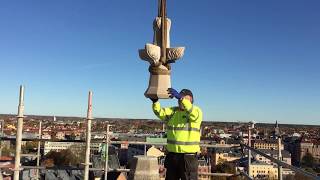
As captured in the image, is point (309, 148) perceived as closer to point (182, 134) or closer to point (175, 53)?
point (175, 53)

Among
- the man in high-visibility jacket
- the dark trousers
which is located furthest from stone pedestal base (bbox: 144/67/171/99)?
the dark trousers

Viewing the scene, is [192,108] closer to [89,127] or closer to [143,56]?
[143,56]

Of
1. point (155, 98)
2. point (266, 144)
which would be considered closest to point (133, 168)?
point (155, 98)

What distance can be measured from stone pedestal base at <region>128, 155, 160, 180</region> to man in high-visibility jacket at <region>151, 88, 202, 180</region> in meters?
1.24

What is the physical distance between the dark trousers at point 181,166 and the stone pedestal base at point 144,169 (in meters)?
1.15

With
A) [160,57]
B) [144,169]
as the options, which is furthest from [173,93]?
[144,169]

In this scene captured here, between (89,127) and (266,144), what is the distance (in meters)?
107

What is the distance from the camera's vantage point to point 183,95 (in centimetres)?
569

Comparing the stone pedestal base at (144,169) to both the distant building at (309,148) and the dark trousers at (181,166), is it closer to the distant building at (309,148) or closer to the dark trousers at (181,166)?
the dark trousers at (181,166)

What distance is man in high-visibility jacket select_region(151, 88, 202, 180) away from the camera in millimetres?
5738

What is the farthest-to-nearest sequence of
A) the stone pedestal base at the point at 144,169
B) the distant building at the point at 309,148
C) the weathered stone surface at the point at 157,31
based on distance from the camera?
the distant building at the point at 309,148 < the stone pedestal base at the point at 144,169 < the weathered stone surface at the point at 157,31

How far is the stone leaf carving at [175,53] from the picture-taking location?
6164 mm

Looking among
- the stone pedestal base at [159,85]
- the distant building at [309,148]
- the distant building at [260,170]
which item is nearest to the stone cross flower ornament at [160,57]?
the stone pedestal base at [159,85]

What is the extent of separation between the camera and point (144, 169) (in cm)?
720
